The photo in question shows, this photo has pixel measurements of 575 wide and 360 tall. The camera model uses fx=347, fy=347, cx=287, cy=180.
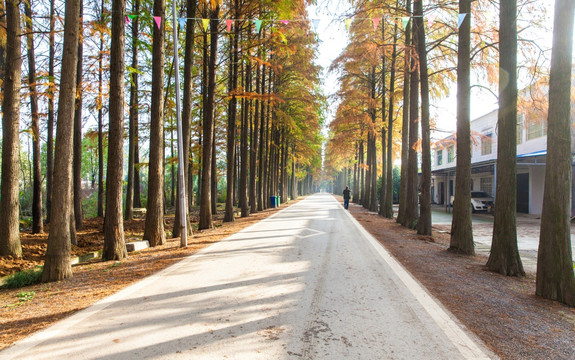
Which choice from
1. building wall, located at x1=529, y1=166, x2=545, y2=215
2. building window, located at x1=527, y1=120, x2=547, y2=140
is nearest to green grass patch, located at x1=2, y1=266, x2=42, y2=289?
building window, located at x1=527, y1=120, x2=547, y2=140

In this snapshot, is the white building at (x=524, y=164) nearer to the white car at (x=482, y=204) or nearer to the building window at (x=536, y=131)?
the building window at (x=536, y=131)

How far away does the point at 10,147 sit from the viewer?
8969mm

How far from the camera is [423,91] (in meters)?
13.1

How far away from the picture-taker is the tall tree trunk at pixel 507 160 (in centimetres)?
719

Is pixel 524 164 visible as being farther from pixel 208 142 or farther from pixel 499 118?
pixel 208 142

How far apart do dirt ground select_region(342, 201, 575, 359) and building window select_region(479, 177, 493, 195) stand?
90.5ft

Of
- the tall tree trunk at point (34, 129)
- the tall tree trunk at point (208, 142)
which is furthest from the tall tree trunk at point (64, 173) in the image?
the tall tree trunk at point (208, 142)

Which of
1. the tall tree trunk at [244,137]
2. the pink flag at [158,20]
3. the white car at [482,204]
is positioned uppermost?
the pink flag at [158,20]

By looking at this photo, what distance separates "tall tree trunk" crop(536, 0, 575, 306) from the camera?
557 cm

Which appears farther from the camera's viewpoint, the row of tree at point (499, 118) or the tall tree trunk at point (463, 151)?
the tall tree trunk at point (463, 151)

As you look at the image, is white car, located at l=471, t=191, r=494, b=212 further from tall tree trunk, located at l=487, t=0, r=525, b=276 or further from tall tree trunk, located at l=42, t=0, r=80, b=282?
tall tree trunk, located at l=42, t=0, r=80, b=282

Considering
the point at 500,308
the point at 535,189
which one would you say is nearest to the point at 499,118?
the point at 500,308

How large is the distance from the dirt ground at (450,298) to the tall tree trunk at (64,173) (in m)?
0.40

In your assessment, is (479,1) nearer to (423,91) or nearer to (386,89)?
(423,91)
